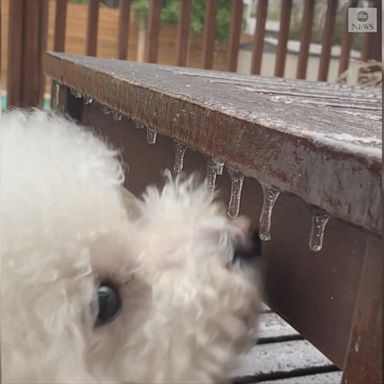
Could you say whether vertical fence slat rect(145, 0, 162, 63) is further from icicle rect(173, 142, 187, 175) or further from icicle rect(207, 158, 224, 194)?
icicle rect(207, 158, 224, 194)

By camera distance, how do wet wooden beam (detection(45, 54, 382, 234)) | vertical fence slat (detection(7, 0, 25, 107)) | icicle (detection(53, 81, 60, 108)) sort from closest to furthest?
wet wooden beam (detection(45, 54, 382, 234)), icicle (detection(53, 81, 60, 108)), vertical fence slat (detection(7, 0, 25, 107))

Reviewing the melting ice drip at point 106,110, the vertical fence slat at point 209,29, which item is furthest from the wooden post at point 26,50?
the melting ice drip at point 106,110

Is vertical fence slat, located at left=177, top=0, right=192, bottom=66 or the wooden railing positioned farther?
vertical fence slat, located at left=177, top=0, right=192, bottom=66

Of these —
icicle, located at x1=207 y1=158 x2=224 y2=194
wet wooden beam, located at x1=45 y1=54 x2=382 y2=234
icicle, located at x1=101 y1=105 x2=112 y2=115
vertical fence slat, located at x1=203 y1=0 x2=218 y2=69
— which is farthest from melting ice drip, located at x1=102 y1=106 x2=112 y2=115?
vertical fence slat, located at x1=203 y1=0 x2=218 y2=69

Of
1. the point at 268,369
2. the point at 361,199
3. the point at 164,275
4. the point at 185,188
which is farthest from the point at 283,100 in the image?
the point at 268,369

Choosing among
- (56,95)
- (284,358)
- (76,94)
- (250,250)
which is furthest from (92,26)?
(250,250)

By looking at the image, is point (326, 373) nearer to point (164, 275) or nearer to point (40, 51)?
point (164, 275)

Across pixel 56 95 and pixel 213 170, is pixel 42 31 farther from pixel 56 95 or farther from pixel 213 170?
pixel 213 170
